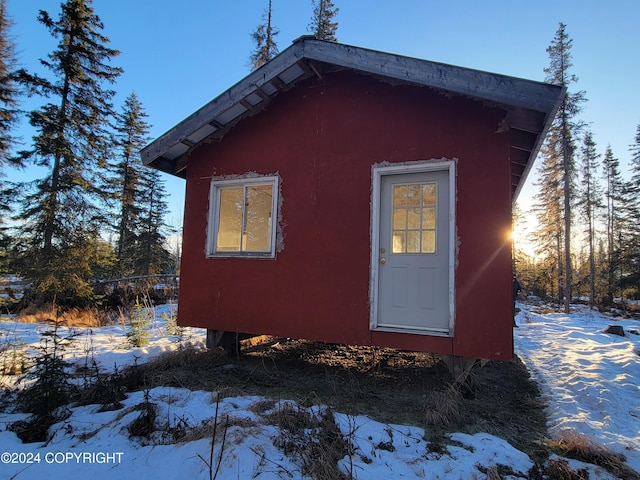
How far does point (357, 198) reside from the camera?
498cm

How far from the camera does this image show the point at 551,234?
926 inches

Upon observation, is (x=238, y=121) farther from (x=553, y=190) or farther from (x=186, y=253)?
(x=553, y=190)

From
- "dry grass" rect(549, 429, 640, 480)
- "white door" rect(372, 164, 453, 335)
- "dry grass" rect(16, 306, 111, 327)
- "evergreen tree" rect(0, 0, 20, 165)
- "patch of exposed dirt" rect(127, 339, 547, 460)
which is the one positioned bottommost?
"dry grass" rect(16, 306, 111, 327)

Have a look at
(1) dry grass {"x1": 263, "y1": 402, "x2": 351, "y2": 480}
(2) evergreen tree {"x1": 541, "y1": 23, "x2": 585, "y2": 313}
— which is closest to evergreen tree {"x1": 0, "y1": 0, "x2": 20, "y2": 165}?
(1) dry grass {"x1": 263, "y1": 402, "x2": 351, "y2": 480}

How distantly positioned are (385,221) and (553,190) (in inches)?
818

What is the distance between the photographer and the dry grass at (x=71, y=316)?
9.44 m

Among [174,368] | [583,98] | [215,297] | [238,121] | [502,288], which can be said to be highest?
[583,98]

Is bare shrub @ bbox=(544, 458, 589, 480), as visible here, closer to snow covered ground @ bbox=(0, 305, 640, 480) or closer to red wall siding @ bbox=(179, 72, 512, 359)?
snow covered ground @ bbox=(0, 305, 640, 480)

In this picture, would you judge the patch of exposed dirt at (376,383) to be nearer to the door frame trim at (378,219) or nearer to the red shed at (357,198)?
the red shed at (357,198)

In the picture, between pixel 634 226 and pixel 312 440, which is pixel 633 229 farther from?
pixel 312 440

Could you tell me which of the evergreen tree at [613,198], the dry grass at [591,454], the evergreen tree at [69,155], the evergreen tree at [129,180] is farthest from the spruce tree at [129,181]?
the evergreen tree at [613,198]

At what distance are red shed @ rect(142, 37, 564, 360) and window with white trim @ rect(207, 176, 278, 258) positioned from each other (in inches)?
0.8

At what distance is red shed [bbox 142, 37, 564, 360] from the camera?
4293 millimetres

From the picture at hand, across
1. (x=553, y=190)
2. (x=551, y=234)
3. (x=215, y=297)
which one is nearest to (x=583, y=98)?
(x=553, y=190)
